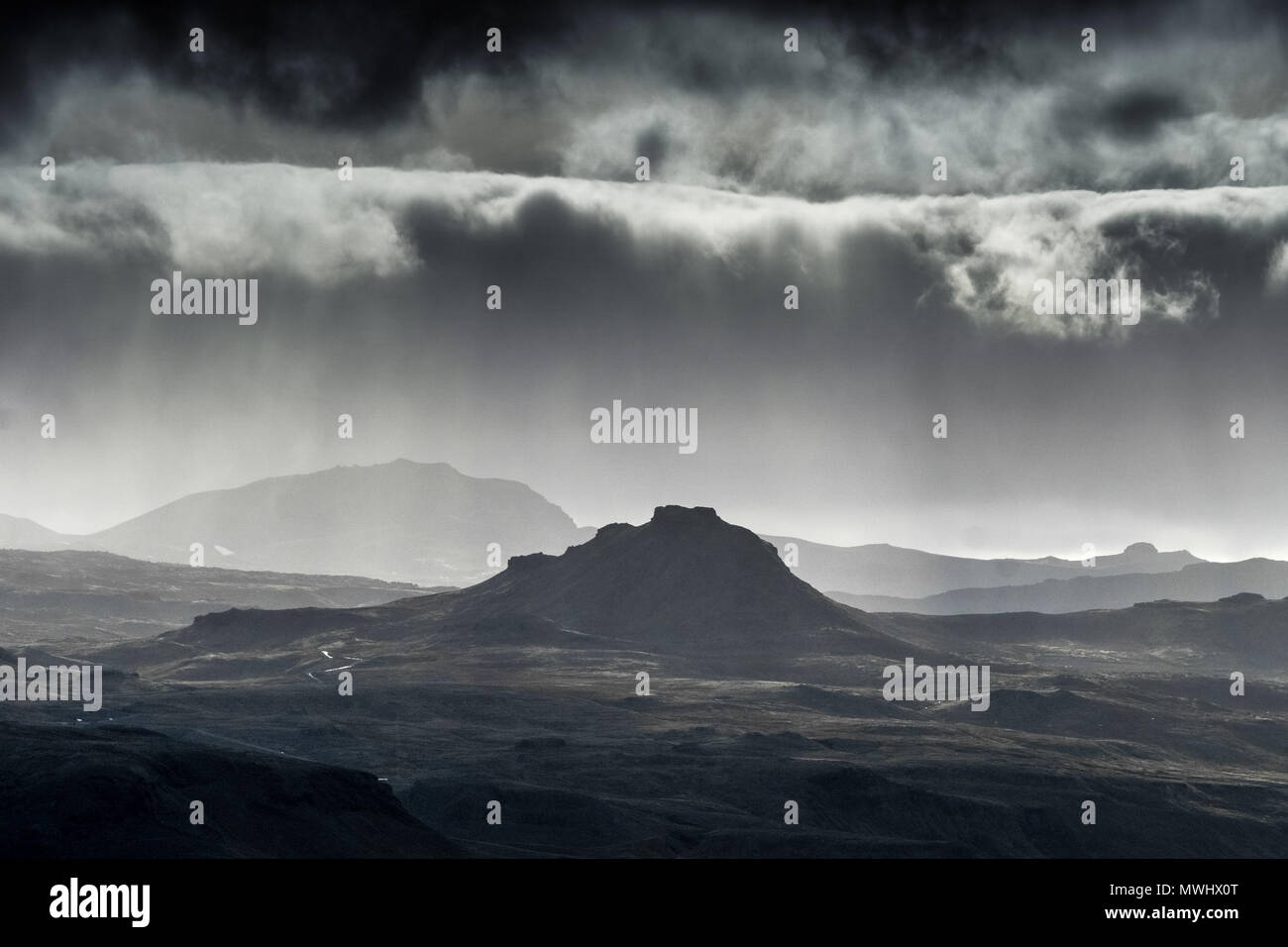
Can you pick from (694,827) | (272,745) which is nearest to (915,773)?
(694,827)

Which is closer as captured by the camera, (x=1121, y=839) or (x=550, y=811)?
(x=550, y=811)

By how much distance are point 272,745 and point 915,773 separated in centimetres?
8636

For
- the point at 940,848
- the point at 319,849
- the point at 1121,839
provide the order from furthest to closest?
the point at 1121,839 < the point at 940,848 < the point at 319,849

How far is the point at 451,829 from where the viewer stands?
127m

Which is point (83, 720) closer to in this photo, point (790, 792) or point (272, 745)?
point (272, 745)
